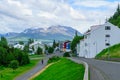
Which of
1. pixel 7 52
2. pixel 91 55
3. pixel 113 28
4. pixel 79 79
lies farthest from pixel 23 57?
pixel 79 79

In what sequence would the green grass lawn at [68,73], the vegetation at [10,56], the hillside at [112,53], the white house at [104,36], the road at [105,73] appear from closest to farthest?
the road at [105,73], the green grass lawn at [68,73], the hillside at [112,53], the vegetation at [10,56], the white house at [104,36]

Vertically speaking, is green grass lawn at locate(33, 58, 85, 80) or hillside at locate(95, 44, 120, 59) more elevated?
hillside at locate(95, 44, 120, 59)

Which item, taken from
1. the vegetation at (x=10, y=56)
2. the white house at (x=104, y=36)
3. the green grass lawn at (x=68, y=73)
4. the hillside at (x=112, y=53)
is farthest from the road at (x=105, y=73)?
the vegetation at (x=10, y=56)

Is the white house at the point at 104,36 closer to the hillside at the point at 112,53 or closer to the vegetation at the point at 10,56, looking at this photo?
the hillside at the point at 112,53

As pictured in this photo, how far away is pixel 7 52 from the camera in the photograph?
11169 cm

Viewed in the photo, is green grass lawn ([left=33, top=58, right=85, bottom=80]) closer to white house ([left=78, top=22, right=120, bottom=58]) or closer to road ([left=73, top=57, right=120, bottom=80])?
road ([left=73, top=57, right=120, bottom=80])

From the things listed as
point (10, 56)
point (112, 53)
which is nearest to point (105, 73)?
point (112, 53)

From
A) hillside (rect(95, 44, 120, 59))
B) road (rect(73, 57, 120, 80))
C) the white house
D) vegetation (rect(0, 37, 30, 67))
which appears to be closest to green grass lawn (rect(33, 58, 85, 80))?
road (rect(73, 57, 120, 80))

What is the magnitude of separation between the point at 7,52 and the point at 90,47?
1022 inches

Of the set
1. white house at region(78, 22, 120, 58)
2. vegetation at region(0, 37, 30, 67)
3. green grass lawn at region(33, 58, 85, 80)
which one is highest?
white house at region(78, 22, 120, 58)

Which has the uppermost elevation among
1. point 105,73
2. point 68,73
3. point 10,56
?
point 10,56

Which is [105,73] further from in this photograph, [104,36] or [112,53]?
[104,36]

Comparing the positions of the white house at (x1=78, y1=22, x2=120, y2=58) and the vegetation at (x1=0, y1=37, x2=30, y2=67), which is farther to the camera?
the white house at (x1=78, y1=22, x2=120, y2=58)

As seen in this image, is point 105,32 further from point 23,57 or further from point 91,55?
point 23,57
